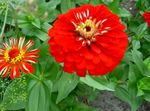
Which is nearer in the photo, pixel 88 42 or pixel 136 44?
pixel 88 42

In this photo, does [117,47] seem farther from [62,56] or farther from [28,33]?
[28,33]

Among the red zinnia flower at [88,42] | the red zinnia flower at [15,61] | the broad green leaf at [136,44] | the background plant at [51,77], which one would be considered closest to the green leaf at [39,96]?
the background plant at [51,77]

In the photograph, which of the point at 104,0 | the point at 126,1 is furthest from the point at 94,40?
the point at 126,1

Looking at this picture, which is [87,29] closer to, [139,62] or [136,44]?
[139,62]

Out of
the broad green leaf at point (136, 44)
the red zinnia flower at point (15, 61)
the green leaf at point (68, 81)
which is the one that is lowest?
the green leaf at point (68, 81)

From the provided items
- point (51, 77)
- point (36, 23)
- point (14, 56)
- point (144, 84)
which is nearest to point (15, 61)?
point (14, 56)

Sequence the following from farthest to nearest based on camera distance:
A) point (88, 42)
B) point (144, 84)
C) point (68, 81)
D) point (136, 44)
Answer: point (136, 44)
point (144, 84)
point (68, 81)
point (88, 42)

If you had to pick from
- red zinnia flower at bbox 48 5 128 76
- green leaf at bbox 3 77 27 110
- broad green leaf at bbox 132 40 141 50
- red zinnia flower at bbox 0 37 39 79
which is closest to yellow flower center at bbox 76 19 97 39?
red zinnia flower at bbox 48 5 128 76

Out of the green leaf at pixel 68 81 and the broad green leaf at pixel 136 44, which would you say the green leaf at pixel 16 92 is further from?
the broad green leaf at pixel 136 44
